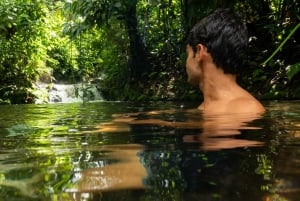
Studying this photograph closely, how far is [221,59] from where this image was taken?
11.3 ft

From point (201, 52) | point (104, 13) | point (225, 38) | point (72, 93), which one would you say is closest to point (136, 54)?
point (72, 93)

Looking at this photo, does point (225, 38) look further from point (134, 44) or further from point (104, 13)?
point (134, 44)

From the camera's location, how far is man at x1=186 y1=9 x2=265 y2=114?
3375 millimetres

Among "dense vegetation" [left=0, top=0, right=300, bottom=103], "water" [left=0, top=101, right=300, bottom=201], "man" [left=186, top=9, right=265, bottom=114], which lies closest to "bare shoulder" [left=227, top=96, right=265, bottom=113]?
"man" [left=186, top=9, right=265, bottom=114]

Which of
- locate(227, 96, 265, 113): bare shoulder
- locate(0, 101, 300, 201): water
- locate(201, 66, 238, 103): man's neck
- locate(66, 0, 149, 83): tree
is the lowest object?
locate(0, 101, 300, 201): water

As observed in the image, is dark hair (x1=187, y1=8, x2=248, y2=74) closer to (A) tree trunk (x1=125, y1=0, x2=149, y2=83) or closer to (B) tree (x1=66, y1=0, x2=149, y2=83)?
(B) tree (x1=66, y1=0, x2=149, y2=83)

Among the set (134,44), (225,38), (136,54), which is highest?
(134,44)

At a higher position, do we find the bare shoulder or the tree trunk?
the tree trunk

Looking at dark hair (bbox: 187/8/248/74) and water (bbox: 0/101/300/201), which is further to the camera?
dark hair (bbox: 187/8/248/74)

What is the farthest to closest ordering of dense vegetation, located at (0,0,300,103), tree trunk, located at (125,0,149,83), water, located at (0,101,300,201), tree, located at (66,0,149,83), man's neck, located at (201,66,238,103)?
tree trunk, located at (125,0,149,83) → tree, located at (66,0,149,83) → dense vegetation, located at (0,0,300,103) → man's neck, located at (201,66,238,103) → water, located at (0,101,300,201)

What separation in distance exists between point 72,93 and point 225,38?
31.0 feet

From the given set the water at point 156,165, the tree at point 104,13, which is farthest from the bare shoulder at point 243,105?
the tree at point 104,13

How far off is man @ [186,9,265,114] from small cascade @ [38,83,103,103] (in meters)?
7.84

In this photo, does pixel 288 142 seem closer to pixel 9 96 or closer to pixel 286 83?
pixel 286 83
